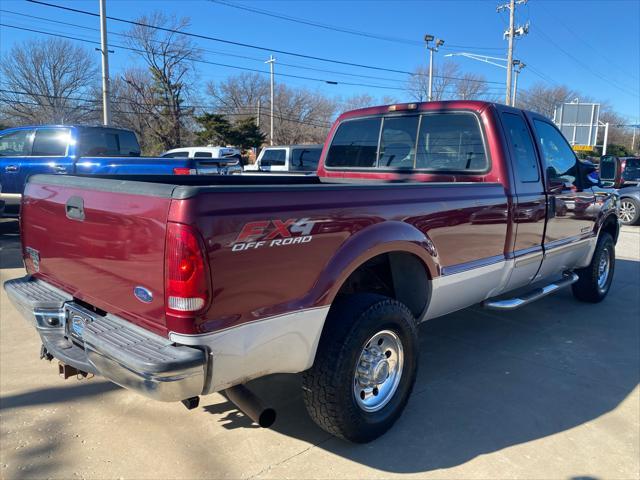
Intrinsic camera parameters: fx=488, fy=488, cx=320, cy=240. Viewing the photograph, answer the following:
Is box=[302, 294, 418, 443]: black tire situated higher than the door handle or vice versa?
the door handle

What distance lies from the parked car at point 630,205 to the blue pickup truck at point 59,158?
11.4 metres

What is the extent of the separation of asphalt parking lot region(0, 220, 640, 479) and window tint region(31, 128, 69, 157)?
623 cm

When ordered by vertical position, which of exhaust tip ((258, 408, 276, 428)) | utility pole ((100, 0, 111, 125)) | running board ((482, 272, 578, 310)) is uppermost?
utility pole ((100, 0, 111, 125))

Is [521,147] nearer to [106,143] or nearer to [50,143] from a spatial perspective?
[106,143]

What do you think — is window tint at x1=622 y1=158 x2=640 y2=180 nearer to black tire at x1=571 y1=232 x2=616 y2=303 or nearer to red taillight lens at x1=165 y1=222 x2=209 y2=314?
black tire at x1=571 y1=232 x2=616 y2=303

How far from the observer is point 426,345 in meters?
4.51

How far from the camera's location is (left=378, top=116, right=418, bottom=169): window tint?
4379 mm

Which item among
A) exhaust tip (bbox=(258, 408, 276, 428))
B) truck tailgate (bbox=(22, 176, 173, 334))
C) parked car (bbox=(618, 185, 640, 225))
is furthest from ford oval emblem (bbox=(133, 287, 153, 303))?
parked car (bbox=(618, 185, 640, 225))

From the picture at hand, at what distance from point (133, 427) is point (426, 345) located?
262 cm

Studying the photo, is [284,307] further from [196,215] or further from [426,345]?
[426,345]

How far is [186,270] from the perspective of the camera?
200 centimetres

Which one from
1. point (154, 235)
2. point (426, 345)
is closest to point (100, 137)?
point (426, 345)

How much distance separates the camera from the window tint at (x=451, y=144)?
13.1ft

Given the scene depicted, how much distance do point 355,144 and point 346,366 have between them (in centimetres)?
280
